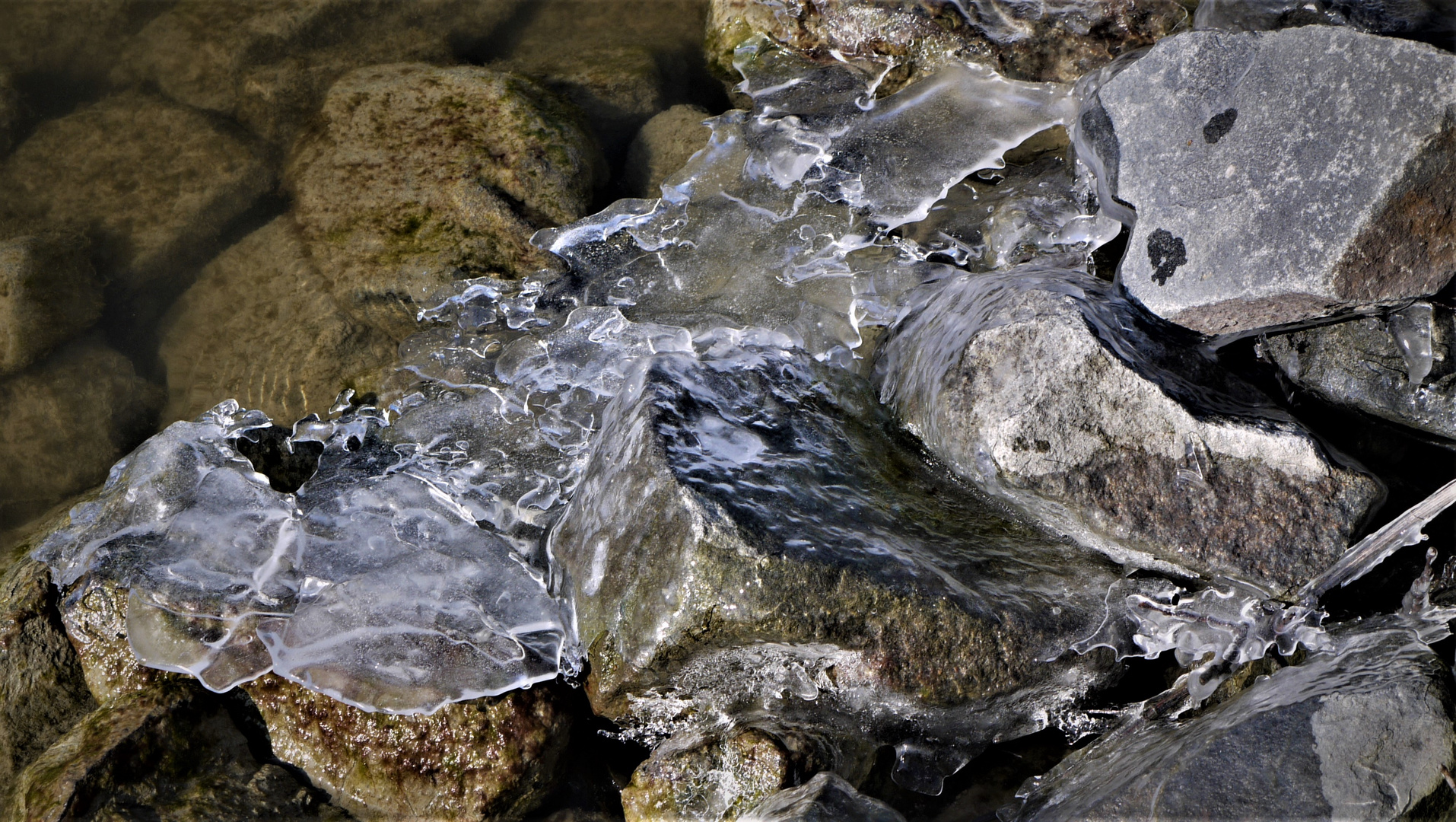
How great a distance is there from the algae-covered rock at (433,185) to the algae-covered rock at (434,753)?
1.83m

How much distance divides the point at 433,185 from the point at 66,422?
196 centimetres

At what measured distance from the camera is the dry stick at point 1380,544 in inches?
96.7

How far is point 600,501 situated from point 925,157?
227 centimetres

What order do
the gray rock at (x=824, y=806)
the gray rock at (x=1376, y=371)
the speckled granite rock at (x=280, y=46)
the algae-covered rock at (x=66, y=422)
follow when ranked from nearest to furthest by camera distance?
the gray rock at (x=824, y=806) < the gray rock at (x=1376, y=371) < the algae-covered rock at (x=66, y=422) < the speckled granite rock at (x=280, y=46)

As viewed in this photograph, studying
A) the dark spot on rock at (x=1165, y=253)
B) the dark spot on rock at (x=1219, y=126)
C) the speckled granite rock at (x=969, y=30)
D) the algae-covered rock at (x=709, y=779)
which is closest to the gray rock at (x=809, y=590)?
the algae-covered rock at (x=709, y=779)

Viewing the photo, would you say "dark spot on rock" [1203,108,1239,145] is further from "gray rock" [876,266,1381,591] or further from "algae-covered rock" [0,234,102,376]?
"algae-covered rock" [0,234,102,376]

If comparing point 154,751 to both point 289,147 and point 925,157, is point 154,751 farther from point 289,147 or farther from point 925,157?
point 925,157

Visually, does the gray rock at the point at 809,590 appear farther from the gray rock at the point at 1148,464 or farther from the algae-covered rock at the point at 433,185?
Result: the algae-covered rock at the point at 433,185

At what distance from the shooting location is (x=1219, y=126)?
8.97 feet

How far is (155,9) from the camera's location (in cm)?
510

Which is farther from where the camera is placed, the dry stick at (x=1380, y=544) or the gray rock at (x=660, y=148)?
the gray rock at (x=660, y=148)

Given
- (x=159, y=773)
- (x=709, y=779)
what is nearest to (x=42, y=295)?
(x=159, y=773)

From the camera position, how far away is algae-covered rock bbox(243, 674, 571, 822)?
266cm

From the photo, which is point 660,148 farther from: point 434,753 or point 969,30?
point 434,753
